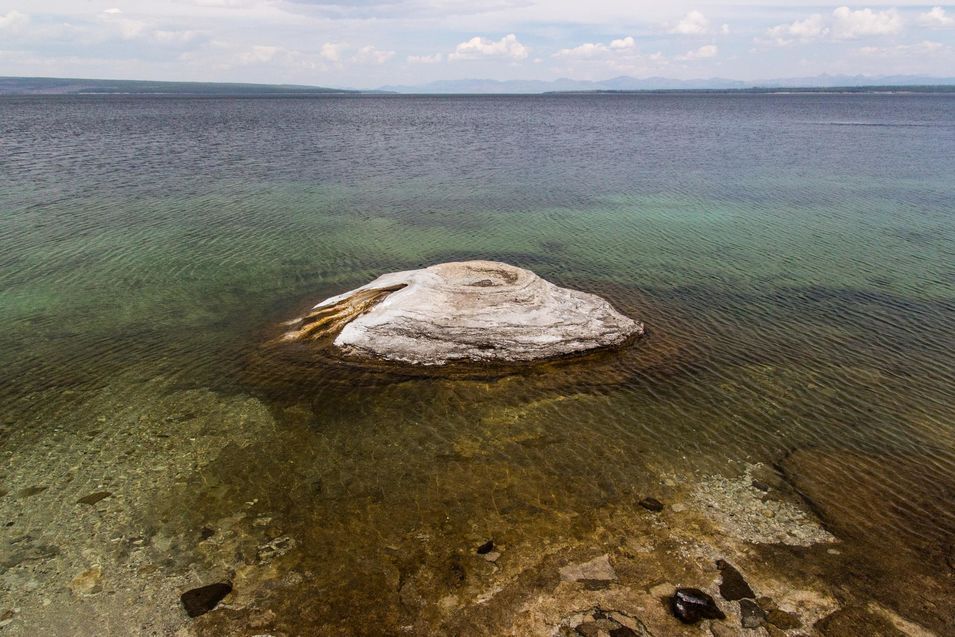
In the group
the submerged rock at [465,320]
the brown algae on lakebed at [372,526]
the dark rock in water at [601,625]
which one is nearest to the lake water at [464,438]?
the brown algae on lakebed at [372,526]

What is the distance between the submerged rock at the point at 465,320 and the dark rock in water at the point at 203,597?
7998 mm

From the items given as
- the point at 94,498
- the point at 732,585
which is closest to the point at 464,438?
the point at 732,585

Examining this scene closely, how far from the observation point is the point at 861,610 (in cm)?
851

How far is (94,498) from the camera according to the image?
1072 cm

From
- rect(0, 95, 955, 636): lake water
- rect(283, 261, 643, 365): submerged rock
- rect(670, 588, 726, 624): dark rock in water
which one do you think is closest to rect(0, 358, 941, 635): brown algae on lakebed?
rect(0, 95, 955, 636): lake water

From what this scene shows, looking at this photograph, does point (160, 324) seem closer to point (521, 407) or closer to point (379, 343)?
point (379, 343)

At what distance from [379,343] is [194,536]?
745 cm

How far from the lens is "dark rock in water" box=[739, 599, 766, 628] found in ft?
26.9

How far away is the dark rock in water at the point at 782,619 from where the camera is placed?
8.20m

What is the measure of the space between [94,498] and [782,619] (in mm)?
12212

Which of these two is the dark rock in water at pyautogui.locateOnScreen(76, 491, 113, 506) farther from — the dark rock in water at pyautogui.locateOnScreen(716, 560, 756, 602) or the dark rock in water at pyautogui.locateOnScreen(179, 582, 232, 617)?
the dark rock in water at pyautogui.locateOnScreen(716, 560, 756, 602)

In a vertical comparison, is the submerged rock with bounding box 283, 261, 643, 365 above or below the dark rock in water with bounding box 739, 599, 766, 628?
above

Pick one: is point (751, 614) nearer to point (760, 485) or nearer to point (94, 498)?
point (760, 485)

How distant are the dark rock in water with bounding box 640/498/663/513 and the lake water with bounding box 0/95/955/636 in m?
0.16
